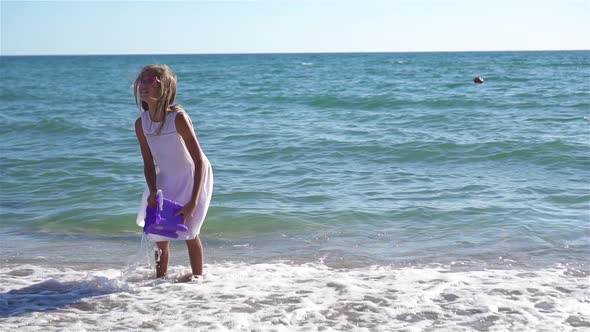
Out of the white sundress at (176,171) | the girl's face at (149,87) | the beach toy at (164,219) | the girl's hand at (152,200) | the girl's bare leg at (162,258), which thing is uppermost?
the girl's face at (149,87)

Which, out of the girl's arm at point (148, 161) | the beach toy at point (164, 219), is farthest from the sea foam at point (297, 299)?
the girl's arm at point (148, 161)

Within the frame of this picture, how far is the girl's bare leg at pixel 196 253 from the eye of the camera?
16.0 ft

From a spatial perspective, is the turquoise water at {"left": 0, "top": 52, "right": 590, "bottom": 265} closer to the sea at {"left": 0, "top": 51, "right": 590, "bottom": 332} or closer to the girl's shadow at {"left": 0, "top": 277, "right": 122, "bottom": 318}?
the sea at {"left": 0, "top": 51, "right": 590, "bottom": 332}

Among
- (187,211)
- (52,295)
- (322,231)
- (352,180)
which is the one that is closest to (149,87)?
(187,211)

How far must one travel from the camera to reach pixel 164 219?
4.61 m

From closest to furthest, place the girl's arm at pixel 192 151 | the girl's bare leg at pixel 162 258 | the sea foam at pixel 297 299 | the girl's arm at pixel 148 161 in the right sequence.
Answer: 1. the sea foam at pixel 297 299
2. the girl's arm at pixel 192 151
3. the girl's arm at pixel 148 161
4. the girl's bare leg at pixel 162 258

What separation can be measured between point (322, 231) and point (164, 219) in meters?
2.36

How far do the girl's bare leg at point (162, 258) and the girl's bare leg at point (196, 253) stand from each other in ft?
0.57

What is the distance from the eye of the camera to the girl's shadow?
15.0 feet

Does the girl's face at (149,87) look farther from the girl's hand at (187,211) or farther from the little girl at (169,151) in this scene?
the girl's hand at (187,211)

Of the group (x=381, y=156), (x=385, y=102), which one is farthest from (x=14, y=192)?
(x=385, y=102)

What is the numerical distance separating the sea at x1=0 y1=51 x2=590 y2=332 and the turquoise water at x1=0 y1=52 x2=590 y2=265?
32 millimetres

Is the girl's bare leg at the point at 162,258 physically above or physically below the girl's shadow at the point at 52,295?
above

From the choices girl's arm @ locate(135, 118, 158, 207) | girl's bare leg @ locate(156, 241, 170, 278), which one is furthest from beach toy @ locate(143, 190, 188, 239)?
girl's bare leg @ locate(156, 241, 170, 278)
